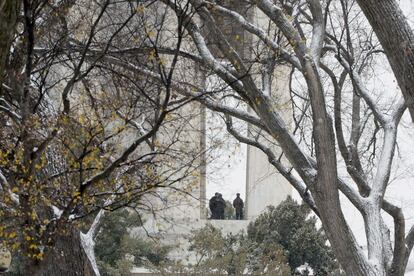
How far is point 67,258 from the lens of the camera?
8680 millimetres

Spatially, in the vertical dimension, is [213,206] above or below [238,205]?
below

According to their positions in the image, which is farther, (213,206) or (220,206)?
(220,206)

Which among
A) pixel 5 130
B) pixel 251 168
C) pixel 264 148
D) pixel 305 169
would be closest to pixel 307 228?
pixel 251 168

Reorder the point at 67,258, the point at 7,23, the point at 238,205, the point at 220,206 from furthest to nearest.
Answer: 1. the point at 238,205
2. the point at 220,206
3. the point at 67,258
4. the point at 7,23

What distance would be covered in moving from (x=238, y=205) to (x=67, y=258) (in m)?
21.0

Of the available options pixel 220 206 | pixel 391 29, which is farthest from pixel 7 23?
pixel 220 206

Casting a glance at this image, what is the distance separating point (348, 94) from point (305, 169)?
8605mm

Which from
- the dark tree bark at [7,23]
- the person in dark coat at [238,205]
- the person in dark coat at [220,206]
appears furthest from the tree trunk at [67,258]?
the person in dark coat at [238,205]

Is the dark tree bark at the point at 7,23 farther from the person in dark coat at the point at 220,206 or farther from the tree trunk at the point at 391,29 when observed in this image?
the person in dark coat at the point at 220,206

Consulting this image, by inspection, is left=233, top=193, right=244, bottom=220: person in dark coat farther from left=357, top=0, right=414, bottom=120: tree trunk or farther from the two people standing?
left=357, top=0, right=414, bottom=120: tree trunk

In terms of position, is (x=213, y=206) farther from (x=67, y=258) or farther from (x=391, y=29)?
(x=391, y=29)

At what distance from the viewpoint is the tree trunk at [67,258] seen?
836 centimetres

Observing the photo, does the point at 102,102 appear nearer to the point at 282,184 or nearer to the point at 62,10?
the point at 62,10

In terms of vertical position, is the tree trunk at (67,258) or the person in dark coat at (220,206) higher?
the person in dark coat at (220,206)
